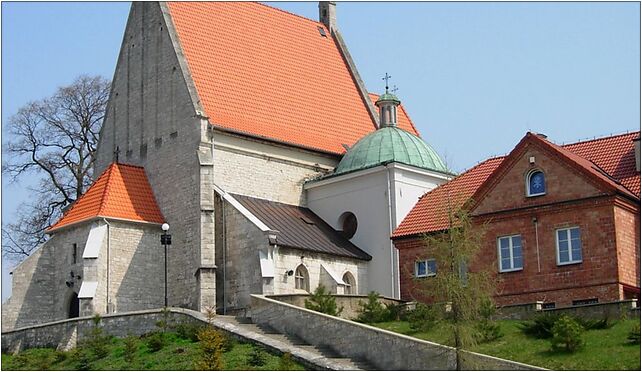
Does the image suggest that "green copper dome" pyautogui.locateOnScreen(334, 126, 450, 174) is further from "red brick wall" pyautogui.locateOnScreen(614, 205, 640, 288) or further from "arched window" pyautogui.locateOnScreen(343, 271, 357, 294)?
"red brick wall" pyautogui.locateOnScreen(614, 205, 640, 288)

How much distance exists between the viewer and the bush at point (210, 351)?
37.6 meters

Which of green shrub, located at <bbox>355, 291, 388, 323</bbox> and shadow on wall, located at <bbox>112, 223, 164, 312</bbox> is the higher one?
shadow on wall, located at <bbox>112, 223, 164, 312</bbox>

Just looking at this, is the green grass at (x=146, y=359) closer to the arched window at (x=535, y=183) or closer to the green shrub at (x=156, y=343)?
the green shrub at (x=156, y=343)

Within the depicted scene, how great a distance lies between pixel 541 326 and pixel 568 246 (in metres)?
6.41

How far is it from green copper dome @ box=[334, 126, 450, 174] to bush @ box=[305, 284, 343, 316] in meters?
10.7

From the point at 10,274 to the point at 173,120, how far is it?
8.93 metres

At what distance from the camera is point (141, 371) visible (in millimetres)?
39750

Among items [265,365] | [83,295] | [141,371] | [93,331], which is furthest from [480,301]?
[83,295]

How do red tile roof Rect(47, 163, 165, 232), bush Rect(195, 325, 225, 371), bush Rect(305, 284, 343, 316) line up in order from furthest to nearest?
red tile roof Rect(47, 163, 165, 232), bush Rect(305, 284, 343, 316), bush Rect(195, 325, 225, 371)

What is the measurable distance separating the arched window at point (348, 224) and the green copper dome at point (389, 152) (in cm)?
190

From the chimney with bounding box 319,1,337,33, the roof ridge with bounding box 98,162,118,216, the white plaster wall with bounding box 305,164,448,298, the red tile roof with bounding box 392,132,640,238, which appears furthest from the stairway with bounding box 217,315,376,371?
the chimney with bounding box 319,1,337,33

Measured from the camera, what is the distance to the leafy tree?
35812 mm

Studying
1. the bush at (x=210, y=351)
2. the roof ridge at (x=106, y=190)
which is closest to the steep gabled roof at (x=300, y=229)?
the roof ridge at (x=106, y=190)

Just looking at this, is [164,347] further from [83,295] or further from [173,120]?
[173,120]
